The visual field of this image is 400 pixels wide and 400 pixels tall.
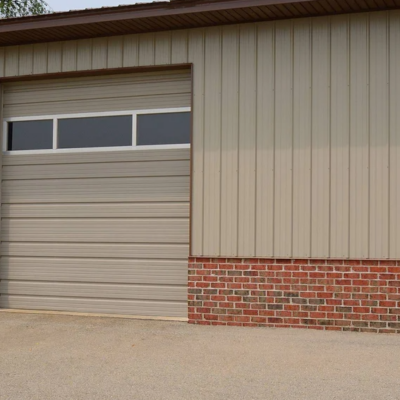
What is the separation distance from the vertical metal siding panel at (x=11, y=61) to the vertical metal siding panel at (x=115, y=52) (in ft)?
5.49

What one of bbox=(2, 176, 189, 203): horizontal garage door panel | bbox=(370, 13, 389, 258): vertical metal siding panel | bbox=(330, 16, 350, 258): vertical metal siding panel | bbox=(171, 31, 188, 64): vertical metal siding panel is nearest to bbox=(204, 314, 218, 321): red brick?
bbox=(2, 176, 189, 203): horizontal garage door panel

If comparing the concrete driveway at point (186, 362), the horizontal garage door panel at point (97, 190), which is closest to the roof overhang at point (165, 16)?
the horizontal garage door panel at point (97, 190)

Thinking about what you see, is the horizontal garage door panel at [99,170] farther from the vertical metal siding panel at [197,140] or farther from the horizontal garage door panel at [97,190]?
the vertical metal siding panel at [197,140]

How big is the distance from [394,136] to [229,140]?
2.27 meters

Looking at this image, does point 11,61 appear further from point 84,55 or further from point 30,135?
point 84,55

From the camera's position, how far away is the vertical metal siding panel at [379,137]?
887 cm

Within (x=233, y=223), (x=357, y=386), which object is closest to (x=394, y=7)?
A: (x=233, y=223)

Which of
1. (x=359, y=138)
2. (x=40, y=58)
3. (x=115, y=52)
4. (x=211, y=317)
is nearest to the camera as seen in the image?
(x=359, y=138)

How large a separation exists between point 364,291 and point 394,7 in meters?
3.83

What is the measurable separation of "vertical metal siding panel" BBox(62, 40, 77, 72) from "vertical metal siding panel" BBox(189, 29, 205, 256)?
1.94 meters

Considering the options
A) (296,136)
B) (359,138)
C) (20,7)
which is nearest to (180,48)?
(296,136)

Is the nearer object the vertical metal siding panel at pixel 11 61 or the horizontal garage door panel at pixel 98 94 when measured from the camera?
the horizontal garage door panel at pixel 98 94

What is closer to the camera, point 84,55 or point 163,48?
point 163,48

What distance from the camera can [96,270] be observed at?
34.2 ft
